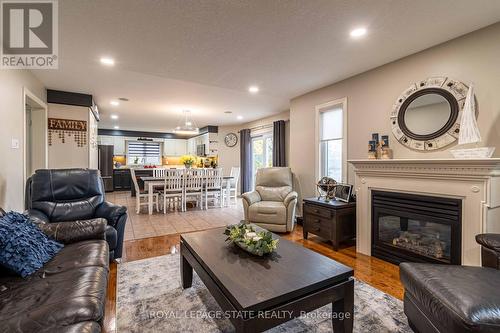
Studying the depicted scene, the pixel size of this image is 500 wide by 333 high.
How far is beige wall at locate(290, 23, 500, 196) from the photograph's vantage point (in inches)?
87.0

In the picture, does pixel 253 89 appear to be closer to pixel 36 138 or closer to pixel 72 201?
pixel 72 201

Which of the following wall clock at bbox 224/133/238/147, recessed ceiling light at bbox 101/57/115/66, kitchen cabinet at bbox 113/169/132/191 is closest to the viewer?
recessed ceiling light at bbox 101/57/115/66

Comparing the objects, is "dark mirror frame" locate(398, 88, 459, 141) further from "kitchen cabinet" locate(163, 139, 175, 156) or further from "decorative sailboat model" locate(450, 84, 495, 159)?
"kitchen cabinet" locate(163, 139, 175, 156)

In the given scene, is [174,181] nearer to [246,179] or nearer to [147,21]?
[246,179]

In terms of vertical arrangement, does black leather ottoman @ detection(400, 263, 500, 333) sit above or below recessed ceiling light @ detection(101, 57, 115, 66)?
below

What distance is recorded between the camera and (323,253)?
3018mm

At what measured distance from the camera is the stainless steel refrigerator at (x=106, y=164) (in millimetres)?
8516

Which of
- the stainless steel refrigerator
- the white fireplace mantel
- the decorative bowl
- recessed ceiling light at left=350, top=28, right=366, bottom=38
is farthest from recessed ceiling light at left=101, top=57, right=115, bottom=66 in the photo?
the stainless steel refrigerator

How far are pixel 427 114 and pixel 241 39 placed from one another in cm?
222

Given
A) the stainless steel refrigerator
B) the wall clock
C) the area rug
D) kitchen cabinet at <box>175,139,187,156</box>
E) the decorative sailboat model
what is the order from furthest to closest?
kitchen cabinet at <box>175,139,187,156</box>, the stainless steel refrigerator, the wall clock, the decorative sailboat model, the area rug

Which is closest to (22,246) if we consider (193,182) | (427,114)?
(427,114)

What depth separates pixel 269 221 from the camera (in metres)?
3.85

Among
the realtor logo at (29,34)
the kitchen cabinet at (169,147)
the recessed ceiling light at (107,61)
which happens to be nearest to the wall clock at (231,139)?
the kitchen cabinet at (169,147)

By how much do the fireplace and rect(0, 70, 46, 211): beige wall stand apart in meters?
4.42
